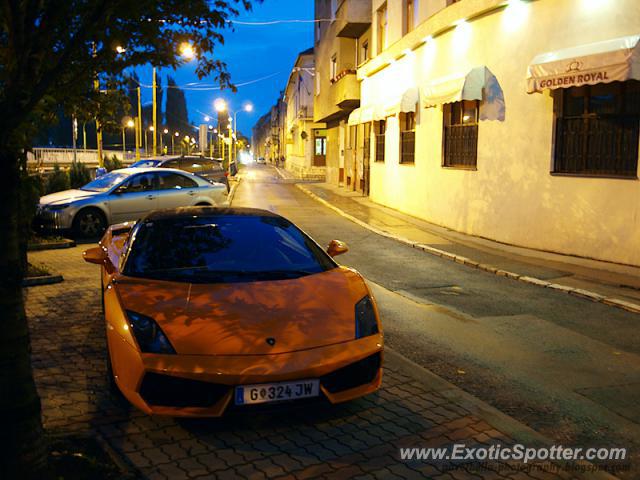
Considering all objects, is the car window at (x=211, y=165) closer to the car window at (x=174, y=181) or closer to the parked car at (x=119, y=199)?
the parked car at (x=119, y=199)

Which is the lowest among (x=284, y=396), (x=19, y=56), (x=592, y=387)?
(x=592, y=387)

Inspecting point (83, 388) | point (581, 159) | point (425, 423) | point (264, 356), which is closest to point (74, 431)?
point (83, 388)

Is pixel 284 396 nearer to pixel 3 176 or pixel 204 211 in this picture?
pixel 3 176

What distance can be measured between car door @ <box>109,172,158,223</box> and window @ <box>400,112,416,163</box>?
8.45 meters

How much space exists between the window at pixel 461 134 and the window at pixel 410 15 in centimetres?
470

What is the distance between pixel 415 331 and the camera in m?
6.74

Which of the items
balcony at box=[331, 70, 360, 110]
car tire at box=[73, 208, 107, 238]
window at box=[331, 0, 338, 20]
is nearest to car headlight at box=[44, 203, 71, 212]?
car tire at box=[73, 208, 107, 238]

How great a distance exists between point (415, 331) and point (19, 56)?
4845mm

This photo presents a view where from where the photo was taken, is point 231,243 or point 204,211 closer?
point 231,243

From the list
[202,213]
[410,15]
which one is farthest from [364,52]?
[202,213]

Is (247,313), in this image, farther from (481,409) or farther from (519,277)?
(519,277)

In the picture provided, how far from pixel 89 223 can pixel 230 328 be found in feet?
35.0

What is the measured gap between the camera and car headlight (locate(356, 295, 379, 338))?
14.2 feet

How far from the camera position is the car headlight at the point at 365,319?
4.33 metres
